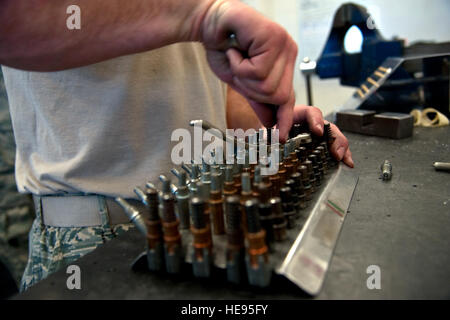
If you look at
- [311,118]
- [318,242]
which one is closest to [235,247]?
[318,242]

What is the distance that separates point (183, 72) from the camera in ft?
3.54

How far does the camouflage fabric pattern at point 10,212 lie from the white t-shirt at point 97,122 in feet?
3.53

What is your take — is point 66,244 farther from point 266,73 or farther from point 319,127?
point 319,127

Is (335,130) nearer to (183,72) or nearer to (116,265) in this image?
(183,72)

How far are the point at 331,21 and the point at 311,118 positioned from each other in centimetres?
297

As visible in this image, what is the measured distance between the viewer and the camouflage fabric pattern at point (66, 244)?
94 centimetres

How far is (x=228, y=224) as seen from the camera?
57 cm

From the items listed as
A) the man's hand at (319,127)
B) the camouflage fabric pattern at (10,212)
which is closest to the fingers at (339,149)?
the man's hand at (319,127)

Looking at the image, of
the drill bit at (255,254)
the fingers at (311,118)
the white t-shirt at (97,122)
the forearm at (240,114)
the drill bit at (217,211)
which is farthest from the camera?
the forearm at (240,114)

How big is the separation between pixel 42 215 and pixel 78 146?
0.22 metres

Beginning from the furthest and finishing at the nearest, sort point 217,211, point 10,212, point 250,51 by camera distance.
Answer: point 10,212 < point 250,51 < point 217,211

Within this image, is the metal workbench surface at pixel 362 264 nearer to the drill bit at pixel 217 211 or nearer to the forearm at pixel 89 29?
the drill bit at pixel 217 211

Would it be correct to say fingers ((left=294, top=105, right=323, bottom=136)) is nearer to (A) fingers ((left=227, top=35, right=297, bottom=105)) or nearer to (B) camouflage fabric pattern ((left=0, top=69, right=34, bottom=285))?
(A) fingers ((left=227, top=35, right=297, bottom=105))

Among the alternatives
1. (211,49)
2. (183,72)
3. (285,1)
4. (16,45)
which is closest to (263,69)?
(211,49)
